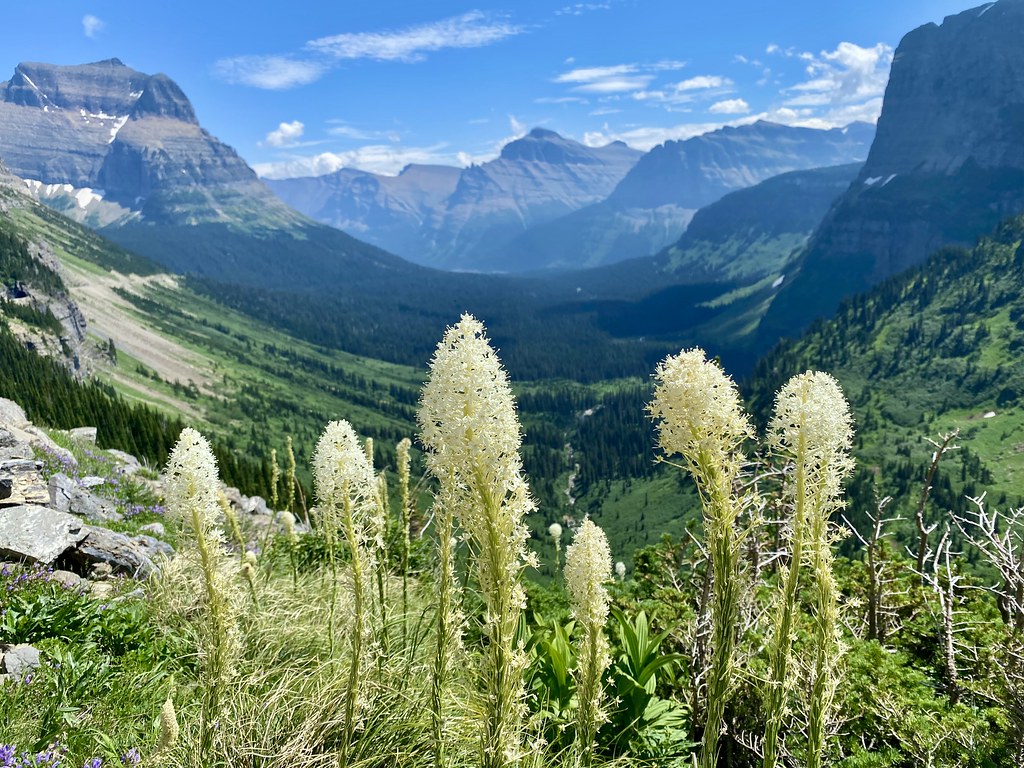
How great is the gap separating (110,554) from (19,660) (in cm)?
363

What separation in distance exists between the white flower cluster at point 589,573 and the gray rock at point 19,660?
5530 mm

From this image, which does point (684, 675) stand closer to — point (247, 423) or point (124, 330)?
point (247, 423)

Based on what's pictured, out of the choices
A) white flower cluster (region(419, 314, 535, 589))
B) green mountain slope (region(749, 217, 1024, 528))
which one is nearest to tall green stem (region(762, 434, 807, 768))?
white flower cluster (region(419, 314, 535, 589))

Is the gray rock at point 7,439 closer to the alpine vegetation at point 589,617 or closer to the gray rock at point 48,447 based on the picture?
the gray rock at point 48,447

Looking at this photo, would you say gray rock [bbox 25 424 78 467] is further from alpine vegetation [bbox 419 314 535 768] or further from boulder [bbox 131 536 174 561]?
alpine vegetation [bbox 419 314 535 768]

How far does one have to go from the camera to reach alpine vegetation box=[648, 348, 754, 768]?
379 centimetres

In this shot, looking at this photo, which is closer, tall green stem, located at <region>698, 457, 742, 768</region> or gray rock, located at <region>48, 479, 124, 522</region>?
tall green stem, located at <region>698, 457, 742, 768</region>

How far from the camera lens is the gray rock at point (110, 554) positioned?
945 cm

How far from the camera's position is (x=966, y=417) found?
149m

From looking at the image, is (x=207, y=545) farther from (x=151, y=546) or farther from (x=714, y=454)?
(x=151, y=546)

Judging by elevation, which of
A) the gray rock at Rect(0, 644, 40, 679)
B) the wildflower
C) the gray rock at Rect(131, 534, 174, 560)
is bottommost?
the gray rock at Rect(131, 534, 174, 560)

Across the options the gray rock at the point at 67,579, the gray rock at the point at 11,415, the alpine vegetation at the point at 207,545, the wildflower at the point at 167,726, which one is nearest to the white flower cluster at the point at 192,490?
the alpine vegetation at the point at 207,545

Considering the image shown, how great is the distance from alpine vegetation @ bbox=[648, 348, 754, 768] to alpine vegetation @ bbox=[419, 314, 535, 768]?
1.06 meters

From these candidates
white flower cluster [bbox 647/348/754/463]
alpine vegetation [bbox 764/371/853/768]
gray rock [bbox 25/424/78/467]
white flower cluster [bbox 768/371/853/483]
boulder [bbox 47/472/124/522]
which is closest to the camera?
white flower cluster [bbox 647/348/754/463]
